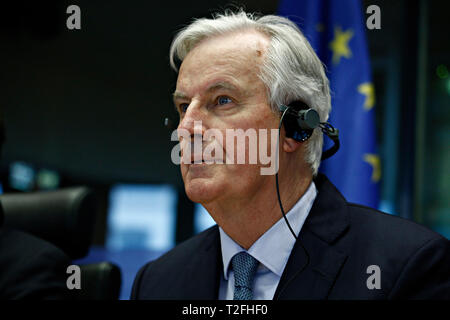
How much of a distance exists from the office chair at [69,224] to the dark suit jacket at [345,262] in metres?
0.21

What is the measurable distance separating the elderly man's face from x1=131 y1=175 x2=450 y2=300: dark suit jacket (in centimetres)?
18

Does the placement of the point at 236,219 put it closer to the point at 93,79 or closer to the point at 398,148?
the point at 398,148

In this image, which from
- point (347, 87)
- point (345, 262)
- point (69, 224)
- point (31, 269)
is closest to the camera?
point (345, 262)

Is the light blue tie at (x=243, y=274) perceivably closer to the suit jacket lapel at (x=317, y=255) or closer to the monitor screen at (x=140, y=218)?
the suit jacket lapel at (x=317, y=255)

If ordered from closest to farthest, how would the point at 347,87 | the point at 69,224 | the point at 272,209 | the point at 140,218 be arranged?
the point at 272,209, the point at 69,224, the point at 347,87, the point at 140,218

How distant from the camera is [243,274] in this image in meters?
1.09

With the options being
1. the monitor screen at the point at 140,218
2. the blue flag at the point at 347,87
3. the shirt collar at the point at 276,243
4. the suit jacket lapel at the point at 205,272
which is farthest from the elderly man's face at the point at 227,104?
the monitor screen at the point at 140,218

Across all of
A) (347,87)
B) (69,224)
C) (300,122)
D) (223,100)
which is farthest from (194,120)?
(347,87)

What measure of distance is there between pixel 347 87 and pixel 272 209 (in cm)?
92

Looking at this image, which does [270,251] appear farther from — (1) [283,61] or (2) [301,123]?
(1) [283,61]

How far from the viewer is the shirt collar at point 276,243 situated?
1088 mm

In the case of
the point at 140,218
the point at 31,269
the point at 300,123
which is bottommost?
the point at 140,218

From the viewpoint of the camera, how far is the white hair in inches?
43.8

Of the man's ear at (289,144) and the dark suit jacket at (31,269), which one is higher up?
the man's ear at (289,144)
